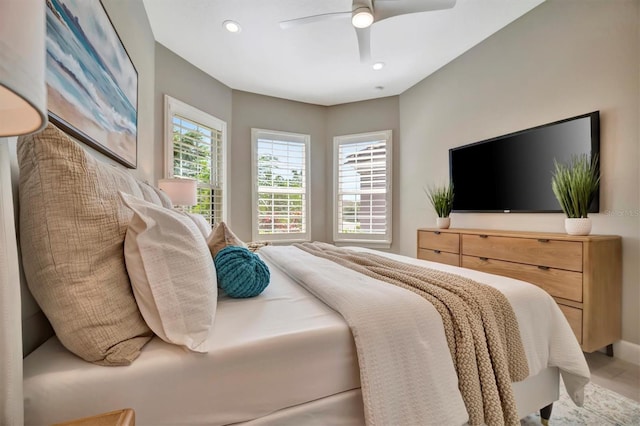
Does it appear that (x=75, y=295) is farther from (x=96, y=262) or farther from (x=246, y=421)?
(x=246, y=421)

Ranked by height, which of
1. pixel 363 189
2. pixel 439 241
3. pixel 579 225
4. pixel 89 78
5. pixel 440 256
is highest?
pixel 89 78

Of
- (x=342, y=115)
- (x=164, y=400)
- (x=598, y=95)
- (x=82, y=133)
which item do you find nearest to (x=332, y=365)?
(x=164, y=400)

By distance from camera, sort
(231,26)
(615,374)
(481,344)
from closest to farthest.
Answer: (481,344)
(615,374)
(231,26)

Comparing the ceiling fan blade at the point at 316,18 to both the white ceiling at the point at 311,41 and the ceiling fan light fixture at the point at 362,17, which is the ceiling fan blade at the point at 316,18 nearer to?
the ceiling fan light fixture at the point at 362,17

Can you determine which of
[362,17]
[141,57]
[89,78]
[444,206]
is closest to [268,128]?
[141,57]

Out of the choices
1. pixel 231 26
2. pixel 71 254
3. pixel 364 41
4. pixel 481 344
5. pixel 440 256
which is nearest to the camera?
pixel 71 254

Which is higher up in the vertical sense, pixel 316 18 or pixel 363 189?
pixel 316 18

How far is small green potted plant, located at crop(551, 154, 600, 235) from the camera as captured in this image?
1.92m

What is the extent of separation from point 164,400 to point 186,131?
128 inches

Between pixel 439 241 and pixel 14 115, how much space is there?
3064 mm

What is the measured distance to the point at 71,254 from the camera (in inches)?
26.8

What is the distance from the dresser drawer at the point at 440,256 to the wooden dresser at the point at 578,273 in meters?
0.44

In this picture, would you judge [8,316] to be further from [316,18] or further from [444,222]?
[444,222]

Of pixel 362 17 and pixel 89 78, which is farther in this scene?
pixel 362 17
